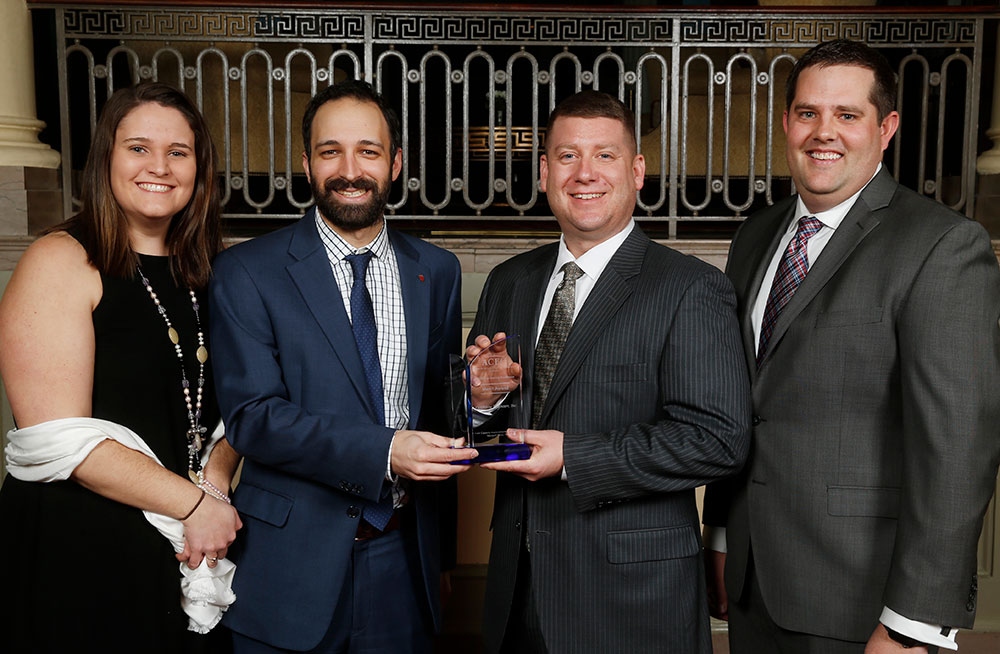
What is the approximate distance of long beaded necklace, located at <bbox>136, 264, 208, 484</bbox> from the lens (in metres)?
2.03

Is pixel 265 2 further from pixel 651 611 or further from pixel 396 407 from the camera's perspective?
pixel 651 611

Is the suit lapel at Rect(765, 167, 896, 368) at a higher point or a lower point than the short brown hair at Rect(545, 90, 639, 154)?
lower

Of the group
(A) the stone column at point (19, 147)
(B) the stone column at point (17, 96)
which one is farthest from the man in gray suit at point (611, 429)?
(B) the stone column at point (17, 96)

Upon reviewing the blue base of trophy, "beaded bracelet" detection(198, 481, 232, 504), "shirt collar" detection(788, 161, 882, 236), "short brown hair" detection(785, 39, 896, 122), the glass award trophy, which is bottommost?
"beaded bracelet" detection(198, 481, 232, 504)

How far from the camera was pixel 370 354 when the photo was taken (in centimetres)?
202

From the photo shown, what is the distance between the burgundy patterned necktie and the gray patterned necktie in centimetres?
43

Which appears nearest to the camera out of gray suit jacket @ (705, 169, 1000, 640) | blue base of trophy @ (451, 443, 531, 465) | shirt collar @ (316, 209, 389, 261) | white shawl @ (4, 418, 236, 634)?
gray suit jacket @ (705, 169, 1000, 640)

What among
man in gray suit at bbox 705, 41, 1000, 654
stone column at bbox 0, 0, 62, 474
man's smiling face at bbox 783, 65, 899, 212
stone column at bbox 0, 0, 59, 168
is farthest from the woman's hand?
stone column at bbox 0, 0, 59, 168

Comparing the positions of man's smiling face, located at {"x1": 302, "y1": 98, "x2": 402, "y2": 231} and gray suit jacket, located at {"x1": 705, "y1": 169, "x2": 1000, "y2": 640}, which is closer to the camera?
gray suit jacket, located at {"x1": 705, "y1": 169, "x2": 1000, "y2": 640}

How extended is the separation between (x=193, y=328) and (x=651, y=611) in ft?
4.08

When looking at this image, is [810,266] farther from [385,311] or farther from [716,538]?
[385,311]

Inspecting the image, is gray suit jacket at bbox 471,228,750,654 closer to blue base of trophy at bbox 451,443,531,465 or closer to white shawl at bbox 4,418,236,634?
blue base of trophy at bbox 451,443,531,465

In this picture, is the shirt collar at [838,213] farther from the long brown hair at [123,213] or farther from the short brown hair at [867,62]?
the long brown hair at [123,213]

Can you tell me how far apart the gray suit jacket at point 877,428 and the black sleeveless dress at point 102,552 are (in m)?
1.33
